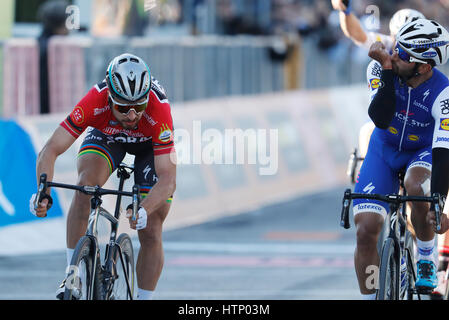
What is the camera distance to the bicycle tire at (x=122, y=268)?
678cm

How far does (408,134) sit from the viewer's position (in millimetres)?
6930

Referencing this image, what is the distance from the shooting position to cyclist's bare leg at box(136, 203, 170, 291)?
711 cm

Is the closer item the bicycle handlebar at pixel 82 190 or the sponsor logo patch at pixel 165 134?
the bicycle handlebar at pixel 82 190

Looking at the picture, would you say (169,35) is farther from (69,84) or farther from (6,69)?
(6,69)

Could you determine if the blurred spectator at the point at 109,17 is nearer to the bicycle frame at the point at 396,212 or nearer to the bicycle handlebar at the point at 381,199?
the bicycle frame at the point at 396,212

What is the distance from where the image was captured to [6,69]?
11.9 meters

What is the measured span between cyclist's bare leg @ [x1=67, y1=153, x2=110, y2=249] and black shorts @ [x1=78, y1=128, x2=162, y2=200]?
6 cm

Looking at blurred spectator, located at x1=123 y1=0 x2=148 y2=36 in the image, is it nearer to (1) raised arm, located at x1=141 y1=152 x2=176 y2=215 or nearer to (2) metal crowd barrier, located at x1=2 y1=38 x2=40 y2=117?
(2) metal crowd barrier, located at x1=2 y1=38 x2=40 y2=117

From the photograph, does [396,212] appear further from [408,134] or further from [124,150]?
[124,150]

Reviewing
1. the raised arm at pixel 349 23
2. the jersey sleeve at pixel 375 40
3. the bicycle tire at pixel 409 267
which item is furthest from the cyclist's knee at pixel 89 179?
the jersey sleeve at pixel 375 40

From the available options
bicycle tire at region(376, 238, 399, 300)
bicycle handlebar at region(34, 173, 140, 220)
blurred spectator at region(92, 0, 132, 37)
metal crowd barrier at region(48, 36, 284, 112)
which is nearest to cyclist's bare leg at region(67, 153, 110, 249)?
bicycle handlebar at region(34, 173, 140, 220)

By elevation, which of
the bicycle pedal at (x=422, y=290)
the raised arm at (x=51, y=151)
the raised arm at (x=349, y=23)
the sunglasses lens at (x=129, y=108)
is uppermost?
the raised arm at (x=349, y=23)

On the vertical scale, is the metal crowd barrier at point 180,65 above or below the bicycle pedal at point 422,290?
above
